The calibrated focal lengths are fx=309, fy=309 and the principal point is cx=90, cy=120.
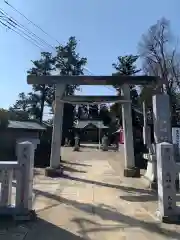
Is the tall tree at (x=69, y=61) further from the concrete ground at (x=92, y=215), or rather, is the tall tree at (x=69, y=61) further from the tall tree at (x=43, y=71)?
the concrete ground at (x=92, y=215)

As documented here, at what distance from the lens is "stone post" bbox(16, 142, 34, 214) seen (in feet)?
18.7

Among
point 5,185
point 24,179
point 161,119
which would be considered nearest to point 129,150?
point 161,119

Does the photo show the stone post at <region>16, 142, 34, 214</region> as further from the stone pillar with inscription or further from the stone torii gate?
the stone torii gate

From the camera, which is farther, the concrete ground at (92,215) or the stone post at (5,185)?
the stone post at (5,185)

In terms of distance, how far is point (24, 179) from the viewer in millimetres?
5711

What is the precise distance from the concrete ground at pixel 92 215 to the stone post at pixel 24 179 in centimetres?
37

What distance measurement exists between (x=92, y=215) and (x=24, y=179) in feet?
5.13

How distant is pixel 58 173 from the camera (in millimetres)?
11648

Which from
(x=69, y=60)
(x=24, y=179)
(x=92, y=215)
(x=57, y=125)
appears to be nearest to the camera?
(x=24, y=179)

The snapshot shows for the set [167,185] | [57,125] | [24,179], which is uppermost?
[57,125]

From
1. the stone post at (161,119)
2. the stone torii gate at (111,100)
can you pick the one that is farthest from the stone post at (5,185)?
the stone torii gate at (111,100)

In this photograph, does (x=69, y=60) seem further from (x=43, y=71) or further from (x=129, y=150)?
(x=129, y=150)

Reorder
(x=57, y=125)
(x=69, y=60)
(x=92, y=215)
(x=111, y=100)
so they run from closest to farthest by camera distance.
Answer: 1. (x=92, y=215)
2. (x=57, y=125)
3. (x=111, y=100)
4. (x=69, y=60)

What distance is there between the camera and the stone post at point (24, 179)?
18.7ft
